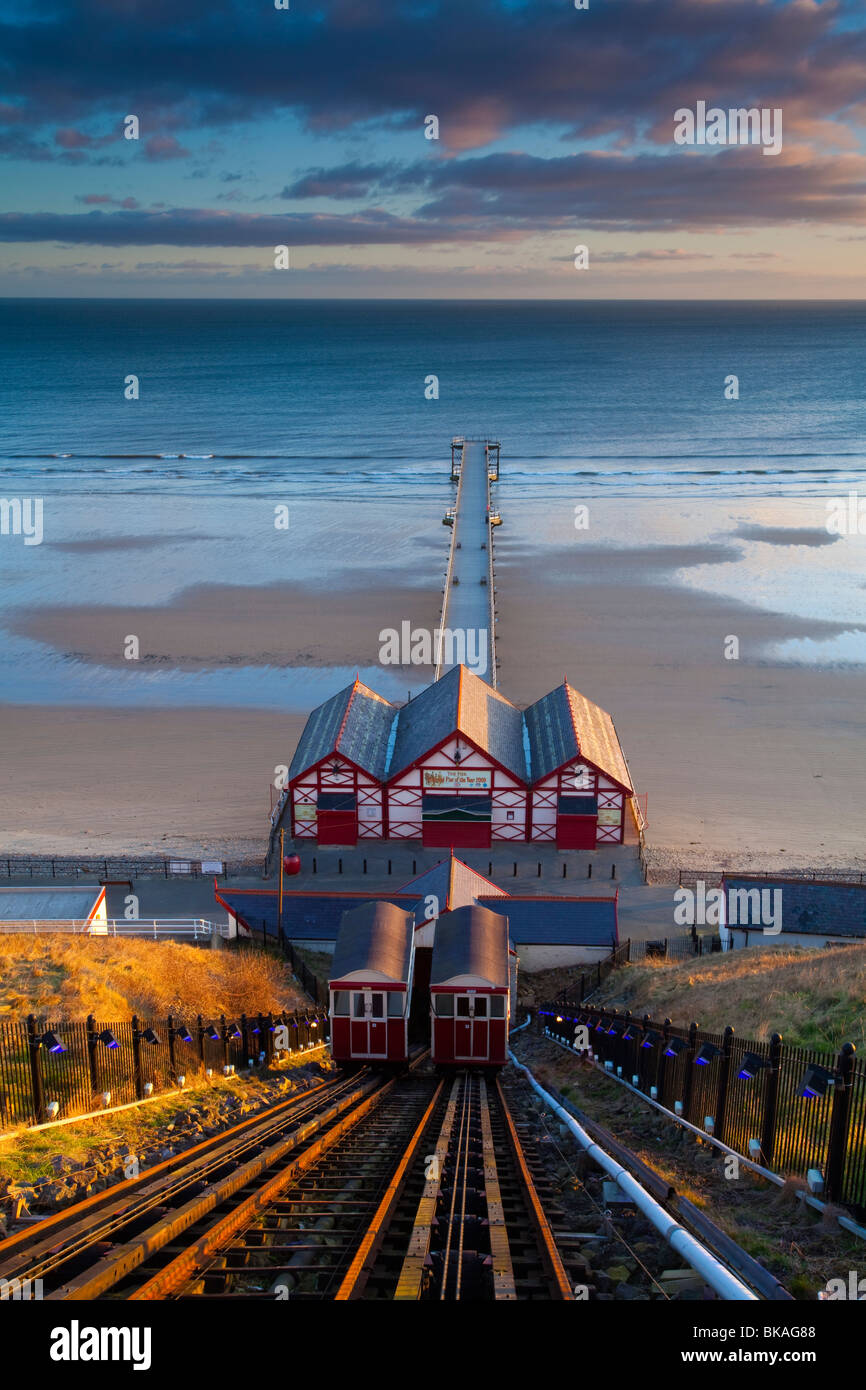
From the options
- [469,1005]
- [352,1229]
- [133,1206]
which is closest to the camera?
[352,1229]

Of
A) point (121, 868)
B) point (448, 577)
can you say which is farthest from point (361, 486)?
point (121, 868)

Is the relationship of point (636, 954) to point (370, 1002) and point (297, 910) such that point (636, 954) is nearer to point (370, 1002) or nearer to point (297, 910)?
point (297, 910)

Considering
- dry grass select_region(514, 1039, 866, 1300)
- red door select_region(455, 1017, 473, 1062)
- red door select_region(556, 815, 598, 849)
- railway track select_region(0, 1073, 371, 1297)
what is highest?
red door select_region(556, 815, 598, 849)

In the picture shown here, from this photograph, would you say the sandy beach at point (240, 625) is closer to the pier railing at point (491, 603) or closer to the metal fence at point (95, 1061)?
the pier railing at point (491, 603)

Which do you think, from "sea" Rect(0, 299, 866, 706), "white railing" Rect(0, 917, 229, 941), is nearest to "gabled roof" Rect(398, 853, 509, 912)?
"white railing" Rect(0, 917, 229, 941)

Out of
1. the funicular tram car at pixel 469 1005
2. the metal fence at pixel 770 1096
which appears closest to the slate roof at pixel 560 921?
the funicular tram car at pixel 469 1005

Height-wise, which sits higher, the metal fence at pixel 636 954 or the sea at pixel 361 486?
the sea at pixel 361 486

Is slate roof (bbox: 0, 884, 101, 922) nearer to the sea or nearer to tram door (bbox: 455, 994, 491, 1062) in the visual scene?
tram door (bbox: 455, 994, 491, 1062)
